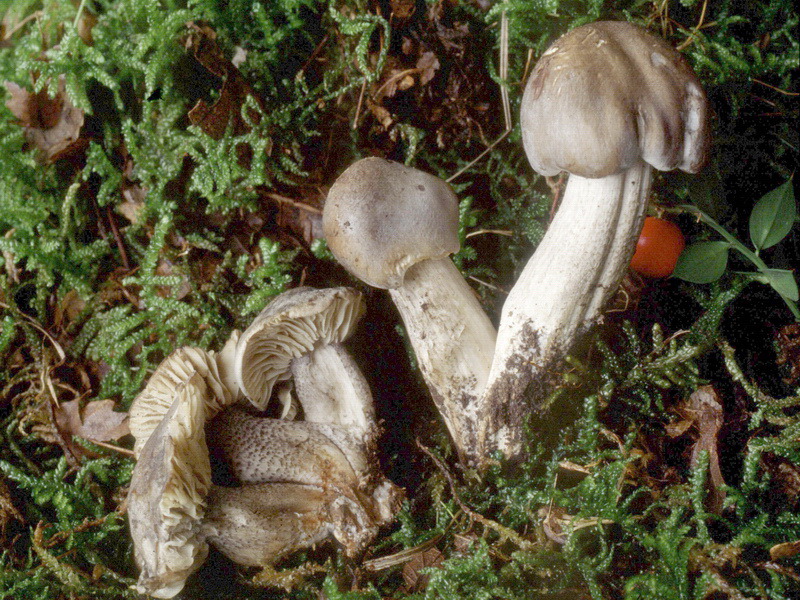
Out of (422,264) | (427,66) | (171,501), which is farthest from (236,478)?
(427,66)

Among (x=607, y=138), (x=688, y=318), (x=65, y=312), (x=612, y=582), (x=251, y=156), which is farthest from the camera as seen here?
(x=65, y=312)

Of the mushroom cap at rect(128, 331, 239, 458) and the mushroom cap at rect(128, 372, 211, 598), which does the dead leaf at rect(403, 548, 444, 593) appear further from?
the mushroom cap at rect(128, 331, 239, 458)

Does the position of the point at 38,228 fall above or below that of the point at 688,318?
above

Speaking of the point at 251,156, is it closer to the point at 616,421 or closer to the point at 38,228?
the point at 38,228

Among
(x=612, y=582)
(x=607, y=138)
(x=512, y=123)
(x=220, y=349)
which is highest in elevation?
(x=607, y=138)

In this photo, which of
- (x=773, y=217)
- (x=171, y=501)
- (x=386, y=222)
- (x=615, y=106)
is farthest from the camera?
(x=773, y=217)

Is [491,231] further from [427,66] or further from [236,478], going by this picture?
[236,478]

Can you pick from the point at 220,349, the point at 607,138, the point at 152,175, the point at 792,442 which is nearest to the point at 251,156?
the point at 152,175

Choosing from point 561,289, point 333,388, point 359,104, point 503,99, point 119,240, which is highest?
point 359,104

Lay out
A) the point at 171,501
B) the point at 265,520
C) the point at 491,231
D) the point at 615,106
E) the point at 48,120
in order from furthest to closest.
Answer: the point at 48,120
the point at 491,231
the point at 265,520
the point at 171,501
the point at 615,106
